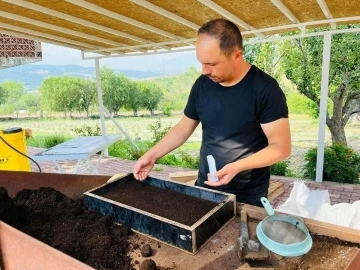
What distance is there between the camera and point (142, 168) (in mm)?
1731

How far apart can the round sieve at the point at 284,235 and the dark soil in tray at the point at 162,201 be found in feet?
0.83

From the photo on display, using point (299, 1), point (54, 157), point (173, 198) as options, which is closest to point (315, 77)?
point (299, 1)

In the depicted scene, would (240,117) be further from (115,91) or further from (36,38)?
(115,91)

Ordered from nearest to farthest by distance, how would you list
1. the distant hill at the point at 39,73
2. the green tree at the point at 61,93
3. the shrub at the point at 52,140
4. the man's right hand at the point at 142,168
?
1. the man's right hand at the point at 142,168
2. the shrub at the point at 52,140
3. the distant hill at the point at 39,73
4. the green tree at the point at 61,93

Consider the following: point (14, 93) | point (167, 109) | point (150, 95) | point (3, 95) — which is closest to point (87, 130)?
point (150, 95)

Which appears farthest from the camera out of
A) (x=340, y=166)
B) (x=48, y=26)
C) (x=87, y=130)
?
(x=87, y=130)

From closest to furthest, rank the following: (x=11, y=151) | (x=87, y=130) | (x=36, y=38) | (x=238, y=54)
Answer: (x=238, y=54) < (x=11, y=151) < (x=36, y=38) < (x=87, y=130)

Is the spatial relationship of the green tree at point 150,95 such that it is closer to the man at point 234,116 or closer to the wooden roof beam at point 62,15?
the wooden roof beam at point 62,15

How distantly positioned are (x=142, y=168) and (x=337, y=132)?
6.08 meters

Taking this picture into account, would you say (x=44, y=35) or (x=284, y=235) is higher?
(x=44, y=35)

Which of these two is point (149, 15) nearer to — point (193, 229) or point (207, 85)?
point (207, 85)

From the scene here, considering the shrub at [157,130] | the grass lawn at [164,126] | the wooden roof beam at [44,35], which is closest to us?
the wooden roof beam at [44,35]

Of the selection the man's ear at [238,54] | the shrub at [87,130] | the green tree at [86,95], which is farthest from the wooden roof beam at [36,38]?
the green tree at [86,95]

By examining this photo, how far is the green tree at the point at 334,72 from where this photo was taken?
19.7 ft
